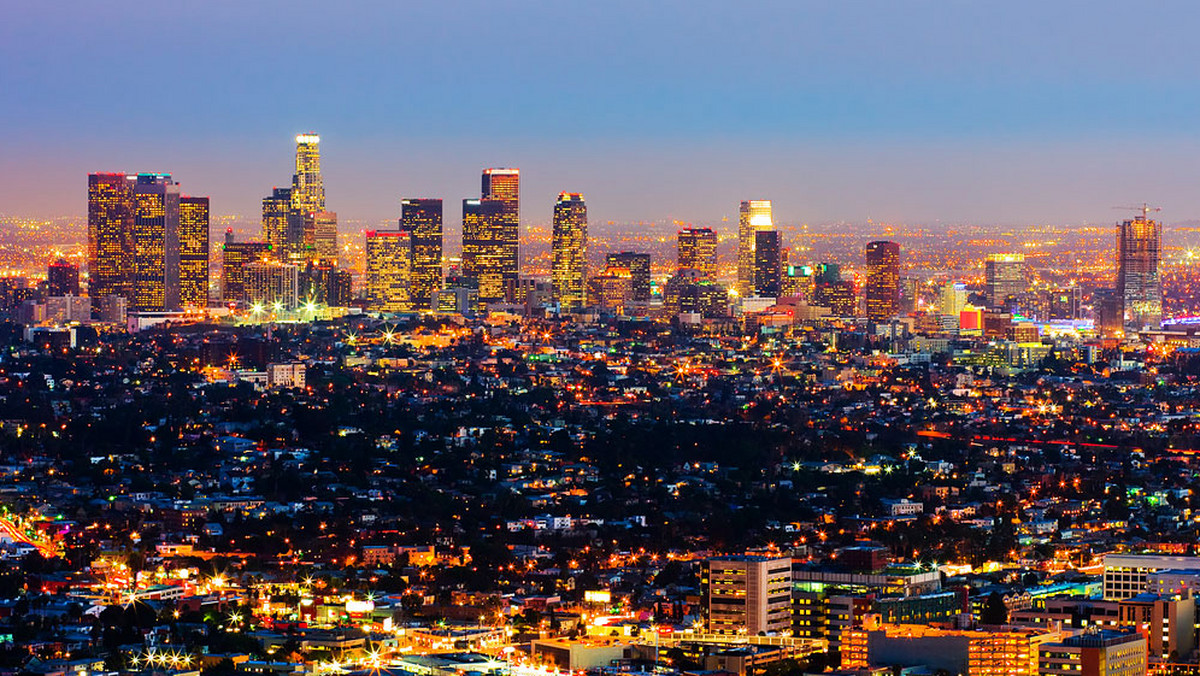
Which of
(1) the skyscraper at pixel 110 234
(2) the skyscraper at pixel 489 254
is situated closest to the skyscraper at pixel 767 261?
(2) the skyscraper at pixel 489 254

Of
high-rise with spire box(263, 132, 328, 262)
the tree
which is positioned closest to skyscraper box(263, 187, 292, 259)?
high-rise with spire box(263, 132, 328, 262)

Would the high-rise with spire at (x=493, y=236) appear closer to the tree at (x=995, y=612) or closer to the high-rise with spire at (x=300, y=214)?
the high-rise with spire at (x=300, y=214)

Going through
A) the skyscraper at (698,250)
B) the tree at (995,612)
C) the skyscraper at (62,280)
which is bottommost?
the tree at (995,612)

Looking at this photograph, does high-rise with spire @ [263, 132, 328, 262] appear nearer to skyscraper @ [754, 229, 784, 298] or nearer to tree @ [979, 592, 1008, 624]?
skyscraper @ [754, 229, 784, 298]

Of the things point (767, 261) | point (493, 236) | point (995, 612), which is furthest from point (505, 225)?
point (995, 612)

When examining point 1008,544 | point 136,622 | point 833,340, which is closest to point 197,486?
point 1008,544

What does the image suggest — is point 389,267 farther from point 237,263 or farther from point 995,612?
point 995,612

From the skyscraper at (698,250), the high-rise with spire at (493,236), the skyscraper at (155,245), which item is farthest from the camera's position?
the skyscraper at (698,250)
